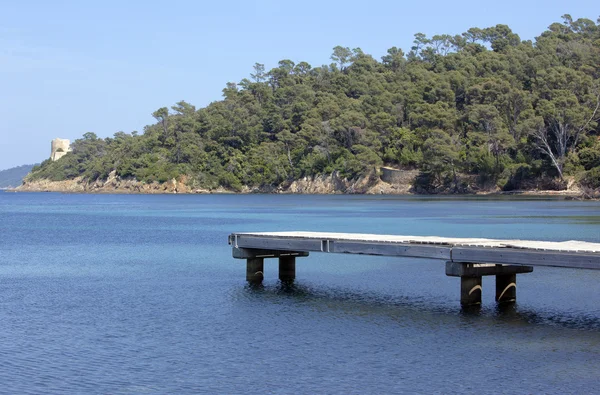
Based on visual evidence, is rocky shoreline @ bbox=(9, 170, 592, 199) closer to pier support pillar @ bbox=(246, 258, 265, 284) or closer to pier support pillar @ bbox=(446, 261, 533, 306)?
pier support pillar @ bbox=(246, 258, 265, 284)

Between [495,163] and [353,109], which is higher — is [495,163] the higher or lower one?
the lower one

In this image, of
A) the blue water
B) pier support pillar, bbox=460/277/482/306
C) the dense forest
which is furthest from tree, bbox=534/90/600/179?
pier support pillar, bbox=460/277/482/306

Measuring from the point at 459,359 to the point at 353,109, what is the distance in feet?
427

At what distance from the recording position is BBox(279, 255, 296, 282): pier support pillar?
26.3 metres

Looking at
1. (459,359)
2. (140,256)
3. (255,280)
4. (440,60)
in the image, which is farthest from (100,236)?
(440,60)

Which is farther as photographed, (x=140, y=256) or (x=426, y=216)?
(x=426, y=216)

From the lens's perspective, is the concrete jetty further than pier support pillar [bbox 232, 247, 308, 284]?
No

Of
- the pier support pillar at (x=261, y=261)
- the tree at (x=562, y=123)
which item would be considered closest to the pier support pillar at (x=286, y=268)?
the pier support pillar at (x=261, y=261)

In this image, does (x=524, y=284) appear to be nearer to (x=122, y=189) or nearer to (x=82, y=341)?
(x=82, y=341)

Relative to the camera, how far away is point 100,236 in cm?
4672

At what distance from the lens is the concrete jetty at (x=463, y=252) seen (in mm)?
18859

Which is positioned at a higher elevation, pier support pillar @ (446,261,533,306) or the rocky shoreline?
the rocky shoreline

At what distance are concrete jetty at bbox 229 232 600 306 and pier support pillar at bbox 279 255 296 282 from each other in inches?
13.9

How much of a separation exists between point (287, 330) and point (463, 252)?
4.99 m
